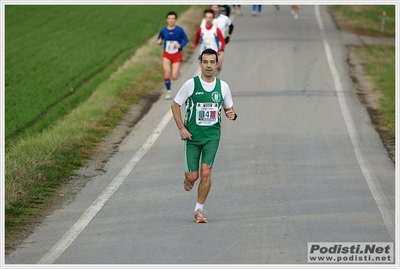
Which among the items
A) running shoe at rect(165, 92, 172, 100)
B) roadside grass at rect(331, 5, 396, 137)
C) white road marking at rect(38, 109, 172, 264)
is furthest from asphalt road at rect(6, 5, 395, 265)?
roadside grass at rect(331, 5, 396, 137)

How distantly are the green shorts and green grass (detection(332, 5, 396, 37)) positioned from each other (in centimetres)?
2542

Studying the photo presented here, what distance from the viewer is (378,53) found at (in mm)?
26984

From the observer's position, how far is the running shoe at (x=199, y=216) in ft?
29.6

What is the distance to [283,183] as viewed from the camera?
36.6 ft

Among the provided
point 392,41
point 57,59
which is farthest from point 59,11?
point 392,41

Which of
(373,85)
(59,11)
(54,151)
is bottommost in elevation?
(59,11)

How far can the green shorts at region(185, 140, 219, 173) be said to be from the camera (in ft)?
29.7

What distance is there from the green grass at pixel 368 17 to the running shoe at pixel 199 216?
25.5 metres

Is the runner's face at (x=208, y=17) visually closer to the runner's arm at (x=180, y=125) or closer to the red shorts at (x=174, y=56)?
the red shorts at (x=174, y=56)

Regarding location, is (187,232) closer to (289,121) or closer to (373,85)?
(289,121)

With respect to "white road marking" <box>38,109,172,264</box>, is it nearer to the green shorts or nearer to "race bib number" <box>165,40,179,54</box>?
the green shorts

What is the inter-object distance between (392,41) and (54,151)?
69.4ft

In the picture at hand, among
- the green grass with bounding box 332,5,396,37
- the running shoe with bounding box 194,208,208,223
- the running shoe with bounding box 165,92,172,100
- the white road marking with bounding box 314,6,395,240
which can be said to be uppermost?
the running shoe with bounding box 194,208,208,223

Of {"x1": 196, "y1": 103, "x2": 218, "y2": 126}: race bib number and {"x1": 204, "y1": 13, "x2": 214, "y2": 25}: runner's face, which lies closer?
{"x1": 196, "y1": 103, "x2": 218, "y2": 126}: race bib number
